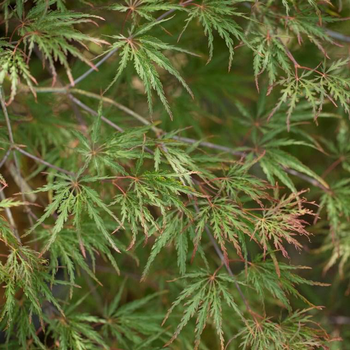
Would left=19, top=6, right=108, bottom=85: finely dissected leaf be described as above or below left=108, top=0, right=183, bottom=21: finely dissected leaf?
below

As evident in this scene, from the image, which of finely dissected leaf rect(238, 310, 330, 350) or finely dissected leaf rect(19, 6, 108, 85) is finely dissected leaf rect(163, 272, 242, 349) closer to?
finely dissected leaf rect(238, 310, 330, 350)

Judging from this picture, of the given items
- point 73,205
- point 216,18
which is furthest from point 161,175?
point 216,18

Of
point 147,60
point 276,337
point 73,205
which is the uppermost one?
point 147,60

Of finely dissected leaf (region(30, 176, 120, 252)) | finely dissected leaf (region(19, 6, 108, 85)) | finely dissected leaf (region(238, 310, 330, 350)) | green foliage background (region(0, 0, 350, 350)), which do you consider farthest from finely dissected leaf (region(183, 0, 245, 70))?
finely dissected leaf (region(238, 310, 330, 350))

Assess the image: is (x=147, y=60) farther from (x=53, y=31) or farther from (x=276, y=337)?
(x=276, y=337)

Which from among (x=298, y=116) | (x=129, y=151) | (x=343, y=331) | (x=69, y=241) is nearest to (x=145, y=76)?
(x=129, y=151)

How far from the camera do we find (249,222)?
974mm

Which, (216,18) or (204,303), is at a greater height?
(216,18)

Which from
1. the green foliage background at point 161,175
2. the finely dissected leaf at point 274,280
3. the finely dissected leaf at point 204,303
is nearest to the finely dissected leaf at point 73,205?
the green foliage background at point 161,175

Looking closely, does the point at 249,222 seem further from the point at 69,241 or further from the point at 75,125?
the point at 75,125

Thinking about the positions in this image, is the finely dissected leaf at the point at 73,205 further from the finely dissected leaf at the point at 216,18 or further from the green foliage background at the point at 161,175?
the finely dissected leaf at the point at 216,18

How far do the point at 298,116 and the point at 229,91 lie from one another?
565 mm

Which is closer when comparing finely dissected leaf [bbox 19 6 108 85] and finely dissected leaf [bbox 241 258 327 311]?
finely dissected leaf [bbox 19 6 108 85]

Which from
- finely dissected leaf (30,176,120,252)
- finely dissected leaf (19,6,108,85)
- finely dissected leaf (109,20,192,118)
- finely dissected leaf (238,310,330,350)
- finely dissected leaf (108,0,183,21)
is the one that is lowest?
finely dissected leaf (238,310,330,350)
